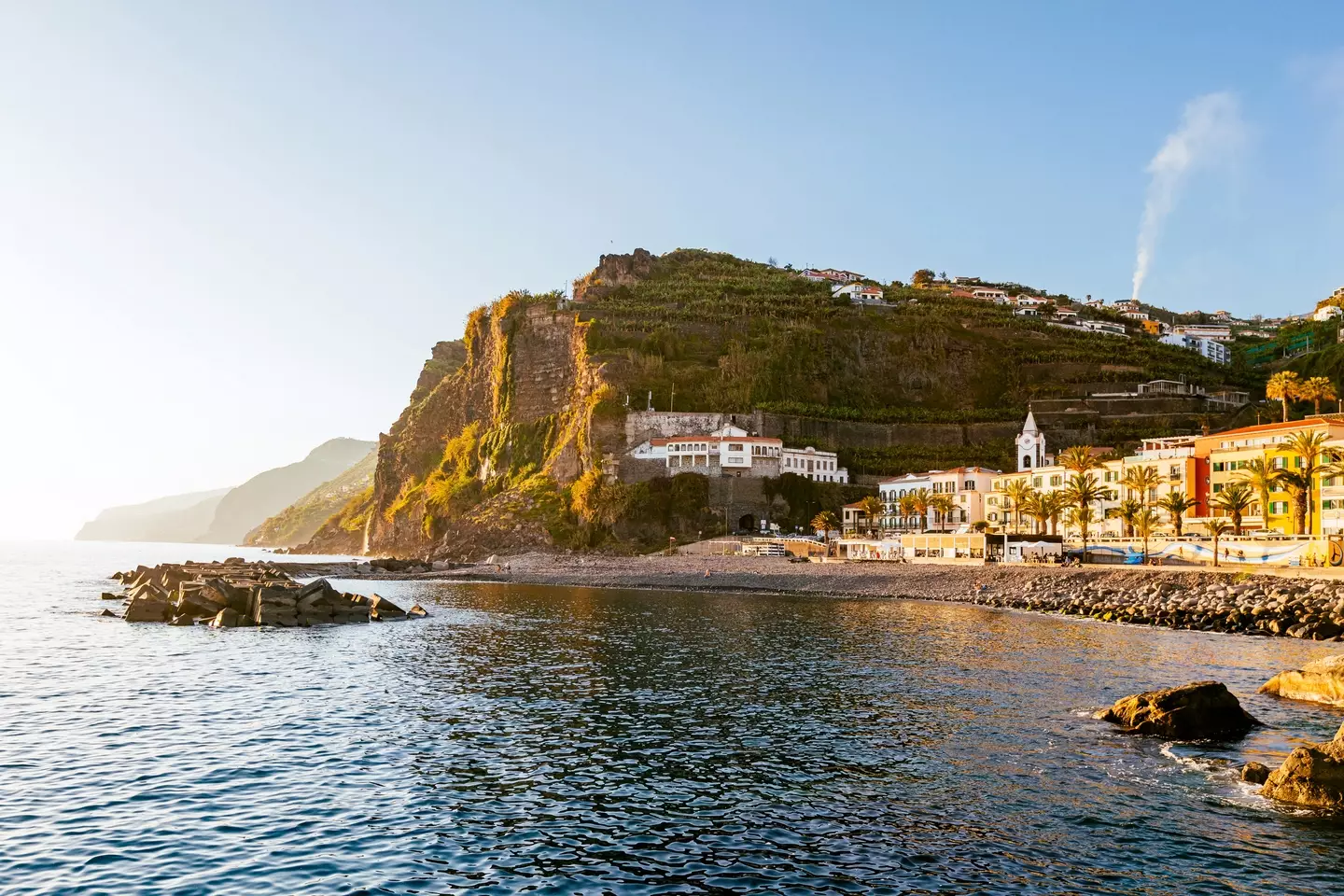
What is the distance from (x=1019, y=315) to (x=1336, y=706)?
134 metres

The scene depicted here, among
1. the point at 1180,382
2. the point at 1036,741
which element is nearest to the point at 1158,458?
the point at 1180,382

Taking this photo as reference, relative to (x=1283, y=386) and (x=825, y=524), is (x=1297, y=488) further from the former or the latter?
(x=825, y=524)

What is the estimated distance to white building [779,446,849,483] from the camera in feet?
358

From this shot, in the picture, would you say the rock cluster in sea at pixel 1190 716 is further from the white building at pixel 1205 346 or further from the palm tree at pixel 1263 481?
the white building at pixel 1205 346

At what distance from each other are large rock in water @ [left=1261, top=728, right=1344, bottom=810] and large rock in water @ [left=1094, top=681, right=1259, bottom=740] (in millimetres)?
4361

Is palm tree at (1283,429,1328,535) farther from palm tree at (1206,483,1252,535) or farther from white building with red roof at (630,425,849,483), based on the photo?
white building with red roof at (630,425,849,483)

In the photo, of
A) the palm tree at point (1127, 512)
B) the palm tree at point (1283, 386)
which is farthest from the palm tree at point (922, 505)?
the palm tree at point (1283, 386)

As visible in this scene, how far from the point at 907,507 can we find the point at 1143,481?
25252mm

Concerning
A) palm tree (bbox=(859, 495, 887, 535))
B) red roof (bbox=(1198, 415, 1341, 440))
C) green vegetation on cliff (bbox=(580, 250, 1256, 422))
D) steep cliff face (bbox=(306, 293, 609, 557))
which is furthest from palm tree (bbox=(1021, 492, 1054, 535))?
steep cliff face (bbox=(306, 293, 609, 557))

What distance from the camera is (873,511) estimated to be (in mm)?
97438

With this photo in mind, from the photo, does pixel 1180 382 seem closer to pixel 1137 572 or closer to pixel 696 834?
pixel 1137 572

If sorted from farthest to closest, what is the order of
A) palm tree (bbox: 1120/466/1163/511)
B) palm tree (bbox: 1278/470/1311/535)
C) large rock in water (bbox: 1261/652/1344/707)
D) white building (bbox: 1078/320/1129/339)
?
white building (bbox: 1078/320/1129/339) → palm tree (bbox: 1120/466/1163/511) → palm tree (bbox: 1278/470/1311/535) → large rock in water (bbox: 1261/652/1344/707)

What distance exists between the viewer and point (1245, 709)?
2453 centimetres

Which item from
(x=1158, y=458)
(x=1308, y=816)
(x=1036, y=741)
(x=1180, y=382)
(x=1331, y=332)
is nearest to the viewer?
(x=1308, y=816)
